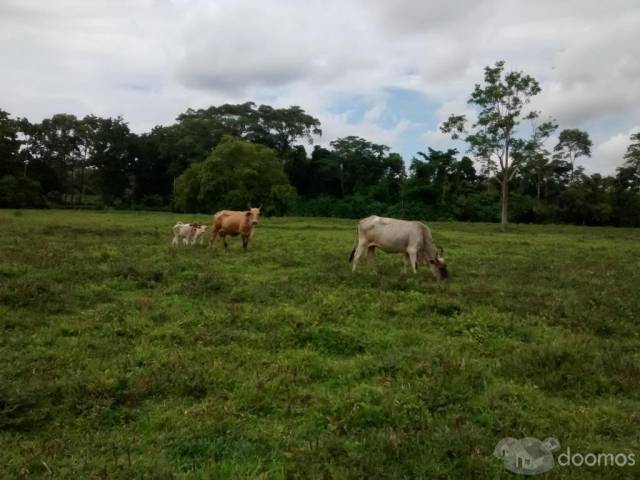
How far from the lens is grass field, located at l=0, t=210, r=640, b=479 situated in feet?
16.9

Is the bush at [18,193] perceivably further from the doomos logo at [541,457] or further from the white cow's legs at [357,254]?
the doomos logo at [541,457]

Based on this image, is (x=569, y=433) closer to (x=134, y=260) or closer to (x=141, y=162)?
(x=134, y=260)

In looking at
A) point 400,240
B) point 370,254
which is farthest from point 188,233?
point 400,240

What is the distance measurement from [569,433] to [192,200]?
5235 centimetres

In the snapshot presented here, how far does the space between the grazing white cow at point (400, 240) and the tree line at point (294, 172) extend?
3051 cm

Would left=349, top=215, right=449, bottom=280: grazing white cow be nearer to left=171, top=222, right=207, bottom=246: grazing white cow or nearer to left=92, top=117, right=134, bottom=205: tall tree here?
left=171, top=222, right=207, bottom=246: grazing white cow

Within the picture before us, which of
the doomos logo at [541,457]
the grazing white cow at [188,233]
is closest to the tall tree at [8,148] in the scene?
the grazing white cow at [188,233]

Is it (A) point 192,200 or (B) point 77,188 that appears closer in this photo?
(A) point 192,200

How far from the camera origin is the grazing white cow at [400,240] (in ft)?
50.3

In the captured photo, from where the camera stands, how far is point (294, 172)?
83.1 metres

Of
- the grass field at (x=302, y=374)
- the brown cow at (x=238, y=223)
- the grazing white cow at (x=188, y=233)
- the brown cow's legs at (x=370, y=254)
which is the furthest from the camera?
the grazing white cow at (x=188, y=233)

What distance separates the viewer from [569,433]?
5.65 m

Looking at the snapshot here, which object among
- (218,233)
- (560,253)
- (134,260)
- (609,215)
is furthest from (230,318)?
(609,215)

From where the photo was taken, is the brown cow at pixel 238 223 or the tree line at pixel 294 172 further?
the tree line at pixel 294 172
